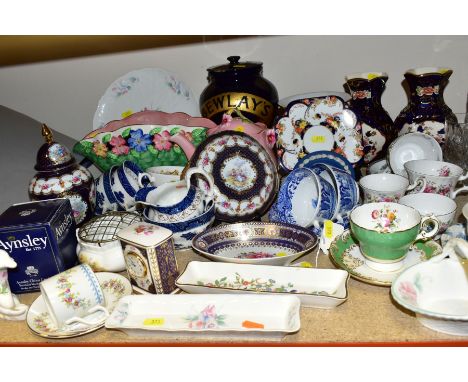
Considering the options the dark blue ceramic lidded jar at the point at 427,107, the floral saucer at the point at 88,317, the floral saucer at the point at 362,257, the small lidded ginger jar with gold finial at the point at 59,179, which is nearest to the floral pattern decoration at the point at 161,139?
the small lidded ginger jar with gold finial at the point at 59,179

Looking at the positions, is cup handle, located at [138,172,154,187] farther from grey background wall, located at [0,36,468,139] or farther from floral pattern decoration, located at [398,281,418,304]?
floral pattern decoration, located at [398,281,418,304]

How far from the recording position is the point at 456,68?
163 centimetres

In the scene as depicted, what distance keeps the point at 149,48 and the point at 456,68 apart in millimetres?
1022

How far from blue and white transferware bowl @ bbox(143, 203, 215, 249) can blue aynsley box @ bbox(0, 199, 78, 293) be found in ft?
0.61

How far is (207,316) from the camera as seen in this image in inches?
35.7

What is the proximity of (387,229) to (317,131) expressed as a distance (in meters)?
0.43

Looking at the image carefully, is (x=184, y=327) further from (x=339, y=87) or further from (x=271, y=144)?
(x=339, y=87)

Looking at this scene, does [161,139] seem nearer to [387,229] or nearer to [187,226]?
[187,226]

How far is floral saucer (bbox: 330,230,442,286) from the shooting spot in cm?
97

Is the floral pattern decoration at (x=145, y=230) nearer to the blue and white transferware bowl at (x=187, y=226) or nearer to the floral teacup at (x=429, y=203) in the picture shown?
the blue and white transferware bowl at (x=187, y=226)

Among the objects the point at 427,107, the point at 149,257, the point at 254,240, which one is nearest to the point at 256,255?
the point at 254,240

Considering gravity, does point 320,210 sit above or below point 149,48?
below

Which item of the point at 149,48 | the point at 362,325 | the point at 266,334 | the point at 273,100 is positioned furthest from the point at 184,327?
the point at 149,48

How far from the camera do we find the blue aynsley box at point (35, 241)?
98 centimetres
